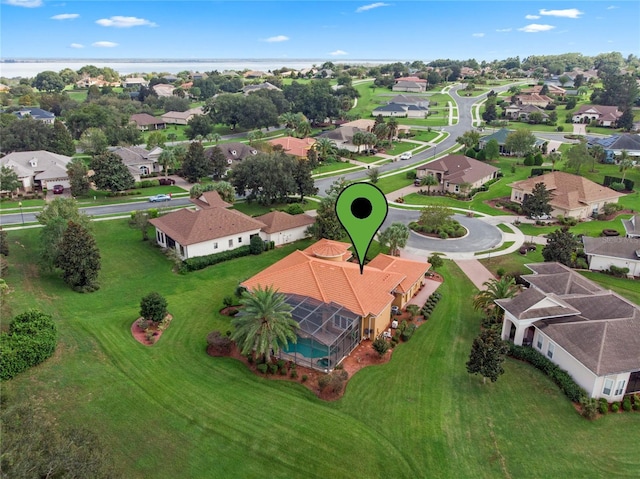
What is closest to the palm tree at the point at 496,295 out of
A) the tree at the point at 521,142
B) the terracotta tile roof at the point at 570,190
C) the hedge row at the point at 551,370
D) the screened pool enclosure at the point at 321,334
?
the hedge row at the point at 551,370

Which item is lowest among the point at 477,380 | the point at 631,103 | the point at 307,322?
the point at 477,380

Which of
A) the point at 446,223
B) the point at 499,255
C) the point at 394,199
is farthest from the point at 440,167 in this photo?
the point at 499,255

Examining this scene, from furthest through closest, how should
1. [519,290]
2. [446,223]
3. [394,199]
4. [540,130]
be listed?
[540,130], [394,199], [446,223], [519,290]

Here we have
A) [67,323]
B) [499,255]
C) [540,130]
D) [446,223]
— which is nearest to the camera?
[67,323]

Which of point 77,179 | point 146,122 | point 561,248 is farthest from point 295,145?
point 561,248

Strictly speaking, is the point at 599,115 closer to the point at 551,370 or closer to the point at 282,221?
the point at 282,221

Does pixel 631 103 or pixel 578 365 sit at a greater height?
pixel 631 103

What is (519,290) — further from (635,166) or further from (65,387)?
(635,166)
